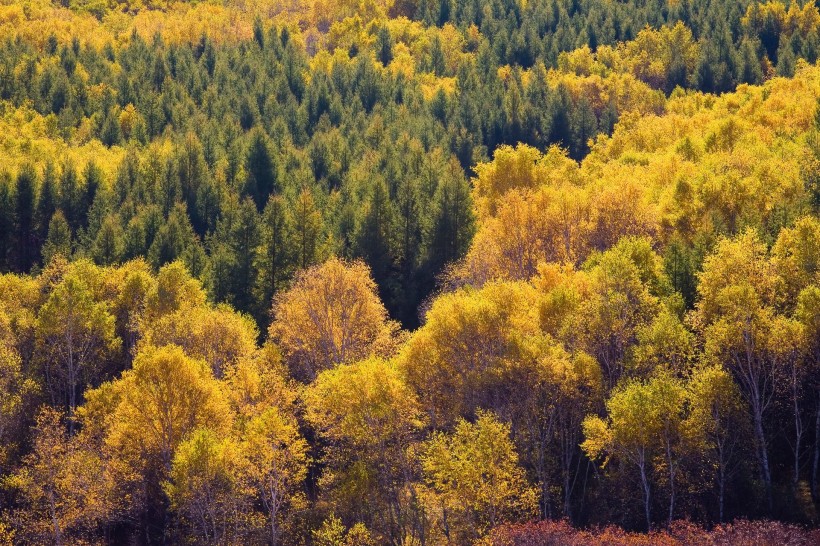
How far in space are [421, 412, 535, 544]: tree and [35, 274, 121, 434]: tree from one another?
3492 cm

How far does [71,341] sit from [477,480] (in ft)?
131

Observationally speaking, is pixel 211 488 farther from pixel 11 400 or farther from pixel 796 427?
pixel 796 427

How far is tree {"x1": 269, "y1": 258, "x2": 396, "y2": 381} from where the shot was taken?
80.1 metres

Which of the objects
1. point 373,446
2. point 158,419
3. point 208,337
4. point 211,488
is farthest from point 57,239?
point 373,446

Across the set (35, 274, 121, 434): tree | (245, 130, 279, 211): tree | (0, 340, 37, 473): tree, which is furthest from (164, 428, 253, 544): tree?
(245, 130, 279, 211): tree

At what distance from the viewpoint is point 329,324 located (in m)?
81.1

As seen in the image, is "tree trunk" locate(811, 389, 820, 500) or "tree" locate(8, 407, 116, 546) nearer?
"tree trunk" locate(811, 389, 820, 500)

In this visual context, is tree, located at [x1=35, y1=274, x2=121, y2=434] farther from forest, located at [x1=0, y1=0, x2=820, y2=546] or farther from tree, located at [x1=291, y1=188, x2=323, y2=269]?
tree, located at [x1=291, y1=188, x2=323, y2=269]

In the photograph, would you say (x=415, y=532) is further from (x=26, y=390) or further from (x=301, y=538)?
(x=26, y=390)

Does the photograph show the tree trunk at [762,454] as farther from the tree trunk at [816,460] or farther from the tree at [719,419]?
the tree trunk at [816,460]

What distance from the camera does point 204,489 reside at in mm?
63781

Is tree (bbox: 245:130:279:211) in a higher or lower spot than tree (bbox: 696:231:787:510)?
lower

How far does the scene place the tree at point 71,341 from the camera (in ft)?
271

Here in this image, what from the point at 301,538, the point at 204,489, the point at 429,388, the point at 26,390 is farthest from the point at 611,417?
the point at 26,390
